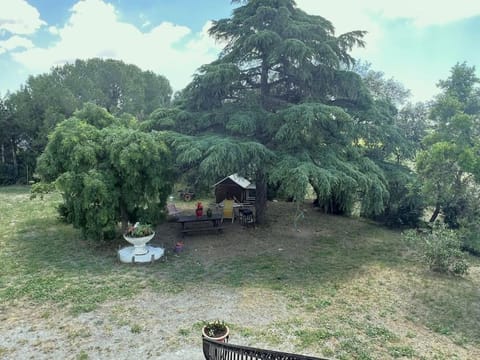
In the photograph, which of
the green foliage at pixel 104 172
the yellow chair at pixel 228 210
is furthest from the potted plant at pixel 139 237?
the yellow chair at pixel 228 210

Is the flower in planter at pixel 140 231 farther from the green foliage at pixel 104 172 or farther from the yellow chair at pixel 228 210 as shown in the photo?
the yellow chair at pixel 228 210

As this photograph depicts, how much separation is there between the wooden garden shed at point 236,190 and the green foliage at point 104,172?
19.0 ft

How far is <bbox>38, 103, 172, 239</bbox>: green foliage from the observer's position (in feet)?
26.8

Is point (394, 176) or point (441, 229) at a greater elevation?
point (394, 176)

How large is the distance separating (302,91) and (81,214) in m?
8.73

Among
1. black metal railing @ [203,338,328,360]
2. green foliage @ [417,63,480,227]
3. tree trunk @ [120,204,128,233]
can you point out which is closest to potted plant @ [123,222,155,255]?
tree trunk @ [120,204,128,233]

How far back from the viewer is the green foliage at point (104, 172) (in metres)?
8.16

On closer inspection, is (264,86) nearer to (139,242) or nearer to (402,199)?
(402,199)

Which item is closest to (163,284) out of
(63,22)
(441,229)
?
(441,229)

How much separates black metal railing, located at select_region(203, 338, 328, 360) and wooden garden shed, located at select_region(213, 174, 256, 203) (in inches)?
436

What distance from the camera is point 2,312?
5.82m

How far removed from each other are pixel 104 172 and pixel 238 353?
6683mm

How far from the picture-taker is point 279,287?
7078 mm

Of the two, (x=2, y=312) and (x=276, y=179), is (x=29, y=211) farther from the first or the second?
(x=276, y=179)
